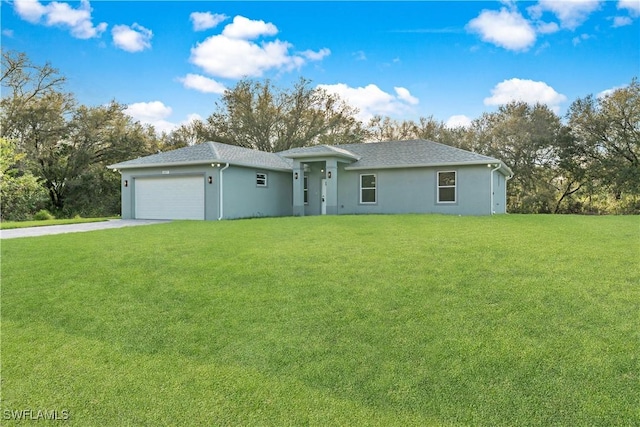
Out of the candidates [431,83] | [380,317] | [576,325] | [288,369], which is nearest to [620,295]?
[576,325]

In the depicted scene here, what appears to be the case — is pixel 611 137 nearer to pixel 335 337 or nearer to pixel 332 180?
Answer: pixel 332 180

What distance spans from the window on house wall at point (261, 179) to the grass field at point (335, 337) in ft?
38.9

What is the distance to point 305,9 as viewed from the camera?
45.7 ft

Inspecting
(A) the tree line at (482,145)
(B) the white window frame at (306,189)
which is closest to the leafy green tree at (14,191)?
(A) the tree line at (482,145)

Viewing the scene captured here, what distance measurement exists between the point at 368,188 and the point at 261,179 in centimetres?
474

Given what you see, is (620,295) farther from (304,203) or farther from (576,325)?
(304,203)

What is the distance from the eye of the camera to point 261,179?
19438 mm

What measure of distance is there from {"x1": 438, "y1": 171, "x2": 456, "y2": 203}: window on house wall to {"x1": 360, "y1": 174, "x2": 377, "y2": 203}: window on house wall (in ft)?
9.10

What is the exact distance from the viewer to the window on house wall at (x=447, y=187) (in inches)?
690

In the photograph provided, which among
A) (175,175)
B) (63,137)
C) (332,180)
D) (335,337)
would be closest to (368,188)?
(332,180)

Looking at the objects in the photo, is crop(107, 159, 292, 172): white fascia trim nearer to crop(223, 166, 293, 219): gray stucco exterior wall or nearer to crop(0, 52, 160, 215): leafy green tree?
crop(223, 166, 293, 219): gray stucco exterior wall

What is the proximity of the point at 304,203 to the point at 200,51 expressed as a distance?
29.0ft

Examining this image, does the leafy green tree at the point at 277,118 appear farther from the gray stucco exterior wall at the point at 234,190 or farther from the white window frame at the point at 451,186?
the white window frame at the point at 451,186

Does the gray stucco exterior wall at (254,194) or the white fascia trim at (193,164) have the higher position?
the white fascia trim at (193,164)
